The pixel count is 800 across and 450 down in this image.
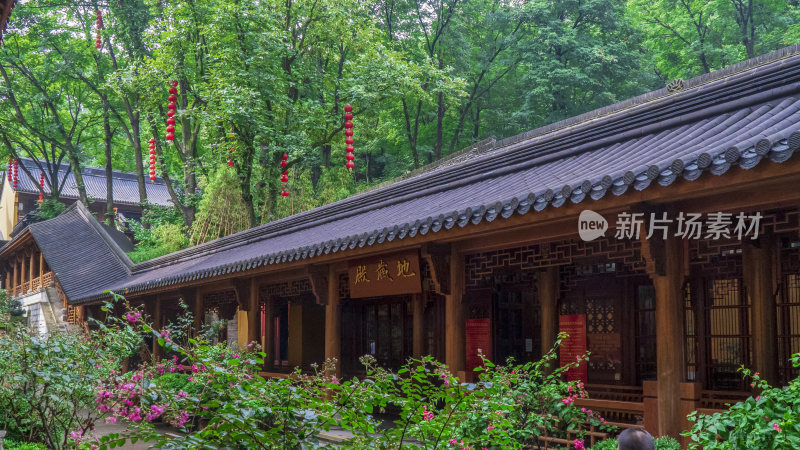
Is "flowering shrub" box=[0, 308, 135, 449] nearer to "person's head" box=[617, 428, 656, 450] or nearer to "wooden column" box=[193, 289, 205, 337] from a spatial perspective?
"person's head" box=[617, 428, 656, 450]

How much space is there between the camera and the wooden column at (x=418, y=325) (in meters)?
10.9

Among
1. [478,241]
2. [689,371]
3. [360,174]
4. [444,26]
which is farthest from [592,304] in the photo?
[360,174]

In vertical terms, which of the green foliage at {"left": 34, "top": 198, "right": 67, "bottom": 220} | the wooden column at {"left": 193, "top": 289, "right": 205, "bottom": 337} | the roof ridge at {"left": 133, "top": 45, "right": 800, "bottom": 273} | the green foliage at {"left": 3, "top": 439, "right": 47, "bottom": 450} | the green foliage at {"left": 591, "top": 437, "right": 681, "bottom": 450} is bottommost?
the green foliage at {"left": 3, "top": 439, "right": 47, "bottom": 450}

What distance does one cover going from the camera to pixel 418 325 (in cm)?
1098

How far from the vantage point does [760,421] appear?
3678 millimetres

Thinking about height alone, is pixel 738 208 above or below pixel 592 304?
above

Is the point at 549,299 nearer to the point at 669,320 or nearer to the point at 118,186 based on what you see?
the point at 669,320

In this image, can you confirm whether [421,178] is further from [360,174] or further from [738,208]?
[360,174]

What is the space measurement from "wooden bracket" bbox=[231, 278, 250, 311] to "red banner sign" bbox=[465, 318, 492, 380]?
3.99 m

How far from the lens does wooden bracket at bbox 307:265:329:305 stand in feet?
33.6

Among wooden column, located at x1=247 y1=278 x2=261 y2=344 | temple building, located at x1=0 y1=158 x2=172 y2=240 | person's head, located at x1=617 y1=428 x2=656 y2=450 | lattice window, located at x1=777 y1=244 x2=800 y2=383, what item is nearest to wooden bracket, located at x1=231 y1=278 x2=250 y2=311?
wooden column, located at x1=247 y1=278 x2=261 y2=344

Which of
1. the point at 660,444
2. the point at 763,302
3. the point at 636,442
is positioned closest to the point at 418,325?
the point at 763,302

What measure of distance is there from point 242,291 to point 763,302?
806 cm

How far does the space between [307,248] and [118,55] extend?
66.3ft
